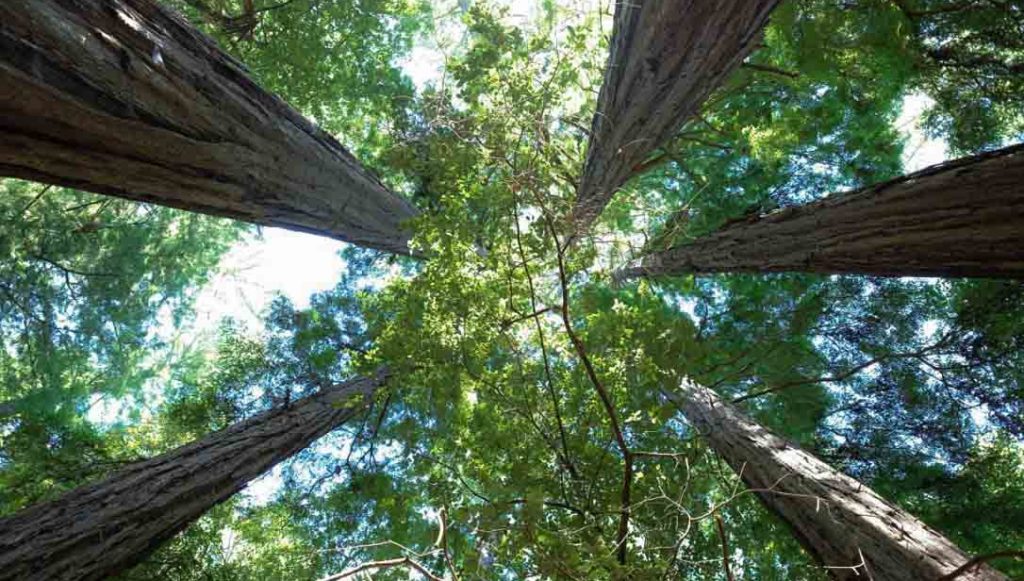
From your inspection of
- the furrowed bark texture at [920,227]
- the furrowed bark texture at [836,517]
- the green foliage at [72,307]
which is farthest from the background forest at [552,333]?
the furrowed bark texture at [920,227]

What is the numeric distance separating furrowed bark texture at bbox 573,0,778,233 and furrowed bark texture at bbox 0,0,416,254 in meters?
1.74

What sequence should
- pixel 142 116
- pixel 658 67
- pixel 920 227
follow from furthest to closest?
pixel 658 67
pixel 920 227
pixel 142 116

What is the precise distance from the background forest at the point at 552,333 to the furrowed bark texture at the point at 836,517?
0.44 meters

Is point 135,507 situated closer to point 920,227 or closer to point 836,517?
point 836,517

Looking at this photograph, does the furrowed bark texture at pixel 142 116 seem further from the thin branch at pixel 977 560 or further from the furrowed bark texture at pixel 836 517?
the furrowed bark texture at pixel 836 517

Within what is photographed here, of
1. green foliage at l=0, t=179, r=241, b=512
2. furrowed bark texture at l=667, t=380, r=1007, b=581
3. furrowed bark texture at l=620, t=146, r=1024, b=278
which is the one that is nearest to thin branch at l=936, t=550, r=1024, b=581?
furrowed bark texture at l=667, t=380, r=1007, b=581

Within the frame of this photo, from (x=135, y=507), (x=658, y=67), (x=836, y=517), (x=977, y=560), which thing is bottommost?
(x=977, y=560)

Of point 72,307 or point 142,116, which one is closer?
point 142,116

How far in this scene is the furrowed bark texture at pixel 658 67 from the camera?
11.0 ft

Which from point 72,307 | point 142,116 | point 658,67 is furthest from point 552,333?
point 72,307

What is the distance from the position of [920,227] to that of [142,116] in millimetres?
3519

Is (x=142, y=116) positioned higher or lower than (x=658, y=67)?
lower

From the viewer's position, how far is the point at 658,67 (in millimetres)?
3801

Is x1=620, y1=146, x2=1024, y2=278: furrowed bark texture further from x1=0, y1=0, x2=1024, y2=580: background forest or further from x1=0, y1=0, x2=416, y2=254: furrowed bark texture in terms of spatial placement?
x1=0, y1=0, x2=416, y2=254: furrowed bark texture
